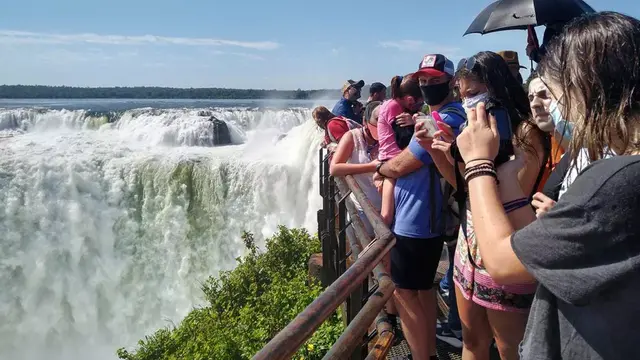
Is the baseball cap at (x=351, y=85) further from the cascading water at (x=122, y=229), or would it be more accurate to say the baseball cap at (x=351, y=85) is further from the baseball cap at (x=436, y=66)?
the cascading water at (x=122, y=229)

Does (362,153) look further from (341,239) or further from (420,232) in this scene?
(420,232)

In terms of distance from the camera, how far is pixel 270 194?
1279cm

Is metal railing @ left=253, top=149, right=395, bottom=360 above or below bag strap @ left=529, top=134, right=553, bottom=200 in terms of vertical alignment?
below

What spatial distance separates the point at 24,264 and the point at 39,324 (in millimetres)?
1677

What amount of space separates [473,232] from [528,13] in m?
2.78

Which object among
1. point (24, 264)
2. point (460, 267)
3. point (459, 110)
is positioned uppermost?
→ point (459, 110)

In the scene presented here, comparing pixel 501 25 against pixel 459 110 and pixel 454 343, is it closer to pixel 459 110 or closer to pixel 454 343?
pixel 459 110

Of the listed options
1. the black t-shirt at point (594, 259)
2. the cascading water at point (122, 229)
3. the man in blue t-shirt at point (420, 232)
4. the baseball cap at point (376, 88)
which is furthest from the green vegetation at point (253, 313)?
the black t-shirt at point (594, 259)

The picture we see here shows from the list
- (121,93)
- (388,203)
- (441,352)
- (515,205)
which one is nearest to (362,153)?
(388,203)

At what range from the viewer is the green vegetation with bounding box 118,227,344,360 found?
5512mm

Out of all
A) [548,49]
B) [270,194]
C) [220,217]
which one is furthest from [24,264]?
[548,49]

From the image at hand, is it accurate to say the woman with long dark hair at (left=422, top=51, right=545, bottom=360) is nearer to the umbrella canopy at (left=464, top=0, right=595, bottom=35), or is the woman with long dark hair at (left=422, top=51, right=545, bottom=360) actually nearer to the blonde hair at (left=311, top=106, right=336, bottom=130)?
the umbrella canopy at (left=464, top=0, right=595, bottom=35)

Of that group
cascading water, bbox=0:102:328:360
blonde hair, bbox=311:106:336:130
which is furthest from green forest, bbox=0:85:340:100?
blonde hair, bbox=311:106:336:130

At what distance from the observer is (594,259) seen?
97cm
